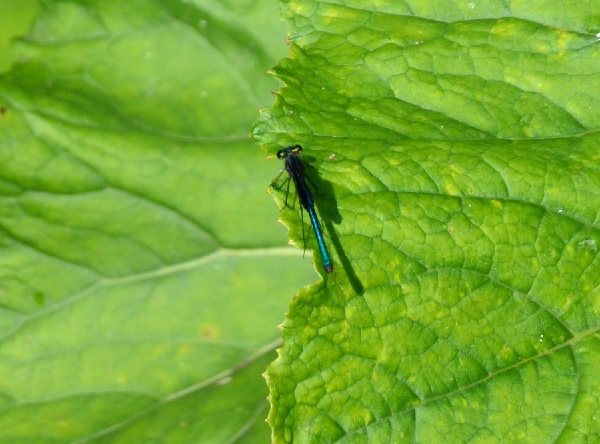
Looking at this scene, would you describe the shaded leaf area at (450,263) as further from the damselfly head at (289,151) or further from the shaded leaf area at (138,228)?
the shaded leaf area at (138,228)

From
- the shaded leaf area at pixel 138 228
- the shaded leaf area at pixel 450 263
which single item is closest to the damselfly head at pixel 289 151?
the shaded leaf area at pixel 450 263

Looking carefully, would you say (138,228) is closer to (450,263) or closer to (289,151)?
(289,151)

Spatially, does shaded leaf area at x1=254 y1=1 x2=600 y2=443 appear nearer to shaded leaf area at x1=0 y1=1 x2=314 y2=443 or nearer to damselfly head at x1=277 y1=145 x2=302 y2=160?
damselfly head at x1=277 y1=145 x2=302 y2=160

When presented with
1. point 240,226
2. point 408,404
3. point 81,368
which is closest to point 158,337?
point 81,368

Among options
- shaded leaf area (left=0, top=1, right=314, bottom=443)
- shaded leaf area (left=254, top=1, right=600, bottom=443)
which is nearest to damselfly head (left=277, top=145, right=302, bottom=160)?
shaded leaf area (left=254, top=1, right=600, bottom=443)

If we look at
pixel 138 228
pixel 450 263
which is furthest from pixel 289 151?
pixel 138 228

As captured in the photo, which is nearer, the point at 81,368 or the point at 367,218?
the point at 367,218

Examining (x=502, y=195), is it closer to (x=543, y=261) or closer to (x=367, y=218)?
(x=543, y=261)

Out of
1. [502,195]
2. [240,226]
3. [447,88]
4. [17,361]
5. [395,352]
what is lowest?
[395,352]
